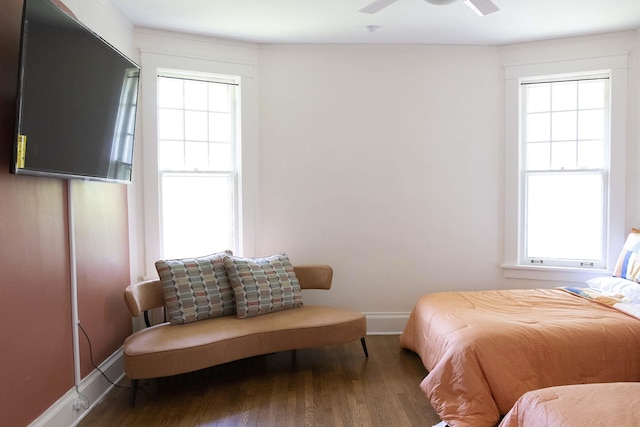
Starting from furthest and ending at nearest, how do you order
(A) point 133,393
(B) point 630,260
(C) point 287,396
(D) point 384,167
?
(D) point 384,167
(B) point 630,260
(C) point 287,396
(A) point 133,393

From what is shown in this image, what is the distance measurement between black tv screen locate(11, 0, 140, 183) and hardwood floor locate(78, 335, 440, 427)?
1.46m

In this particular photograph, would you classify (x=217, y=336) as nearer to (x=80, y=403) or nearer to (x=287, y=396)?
(x=287, y=396)

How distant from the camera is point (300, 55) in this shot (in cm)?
Answer: 397

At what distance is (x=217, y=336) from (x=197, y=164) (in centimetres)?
164

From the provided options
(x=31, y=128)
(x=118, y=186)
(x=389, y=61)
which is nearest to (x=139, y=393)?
(x=118, y=186)

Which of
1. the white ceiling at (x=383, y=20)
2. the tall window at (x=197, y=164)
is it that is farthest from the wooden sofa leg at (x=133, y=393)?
the white ceiling at (x=383, y=20)

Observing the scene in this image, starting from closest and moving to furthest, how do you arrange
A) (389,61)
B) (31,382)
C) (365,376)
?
(31,382)
(365,376)
(389,61)

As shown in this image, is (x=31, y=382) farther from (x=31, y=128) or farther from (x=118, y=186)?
(x=118, y=186)

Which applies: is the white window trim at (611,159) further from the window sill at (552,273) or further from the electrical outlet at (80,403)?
the electrical outlet at (80,403)

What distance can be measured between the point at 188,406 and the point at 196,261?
1052 millimetres

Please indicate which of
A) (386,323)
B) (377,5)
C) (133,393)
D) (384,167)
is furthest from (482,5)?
(133,393)

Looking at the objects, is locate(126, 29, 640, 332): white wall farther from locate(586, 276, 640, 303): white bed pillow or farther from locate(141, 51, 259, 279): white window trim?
locate(586, 276, 640, 303): white bed pillow

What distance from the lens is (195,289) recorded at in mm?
Result: 3141

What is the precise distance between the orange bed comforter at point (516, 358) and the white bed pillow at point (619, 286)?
0.36 m
